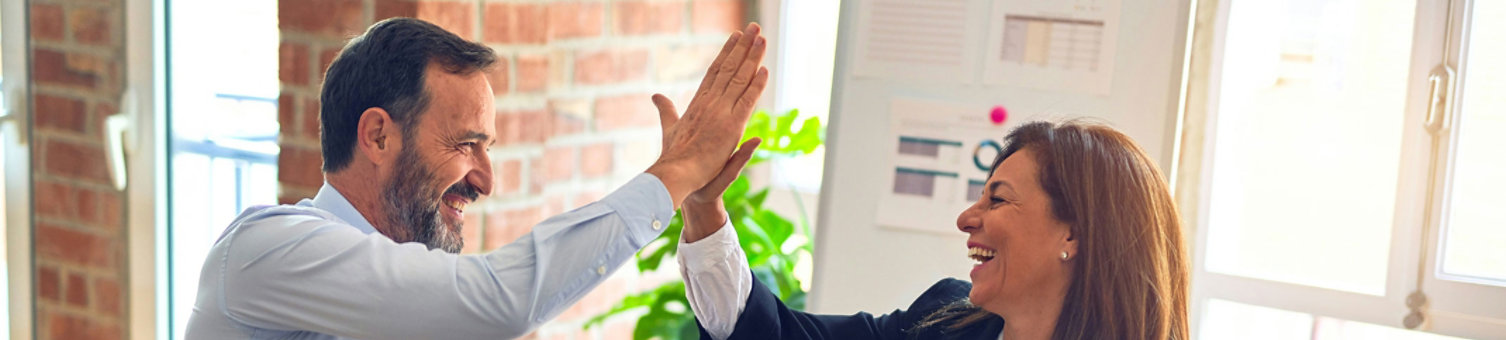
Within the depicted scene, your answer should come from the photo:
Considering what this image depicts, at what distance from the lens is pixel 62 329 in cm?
285

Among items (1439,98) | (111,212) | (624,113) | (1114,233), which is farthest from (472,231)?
(1439,98)

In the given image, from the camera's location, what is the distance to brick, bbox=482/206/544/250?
7.79 ft

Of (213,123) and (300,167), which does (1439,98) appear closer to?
(300,167)

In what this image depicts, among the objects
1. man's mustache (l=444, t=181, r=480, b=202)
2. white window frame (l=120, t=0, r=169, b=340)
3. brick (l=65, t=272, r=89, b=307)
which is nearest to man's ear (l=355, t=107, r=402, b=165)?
man's mustache (l=444, t=181, r=480, b=202)

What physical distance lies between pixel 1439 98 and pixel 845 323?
1.33 m

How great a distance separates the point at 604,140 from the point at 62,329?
1.34 m

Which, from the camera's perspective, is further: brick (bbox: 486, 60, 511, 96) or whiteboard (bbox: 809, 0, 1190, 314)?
brick (bbox: 486, 60, 511, 96)

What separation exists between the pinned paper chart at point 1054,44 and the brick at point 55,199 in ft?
6.63

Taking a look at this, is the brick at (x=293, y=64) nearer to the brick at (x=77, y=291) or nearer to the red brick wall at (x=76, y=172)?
the red brick wall at (x=76, y=172)

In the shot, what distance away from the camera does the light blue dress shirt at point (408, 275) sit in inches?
50.6

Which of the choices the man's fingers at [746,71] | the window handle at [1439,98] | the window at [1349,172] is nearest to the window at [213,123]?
the man's fingers at [746,71]

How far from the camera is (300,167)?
2.37 m

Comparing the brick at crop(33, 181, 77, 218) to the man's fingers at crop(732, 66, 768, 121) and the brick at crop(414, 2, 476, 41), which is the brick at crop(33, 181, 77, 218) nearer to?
the brick at crop(414, 2, 476, 41)

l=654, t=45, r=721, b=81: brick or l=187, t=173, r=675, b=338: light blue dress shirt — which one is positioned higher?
l=654, t=45, r=721, b=81: brick
